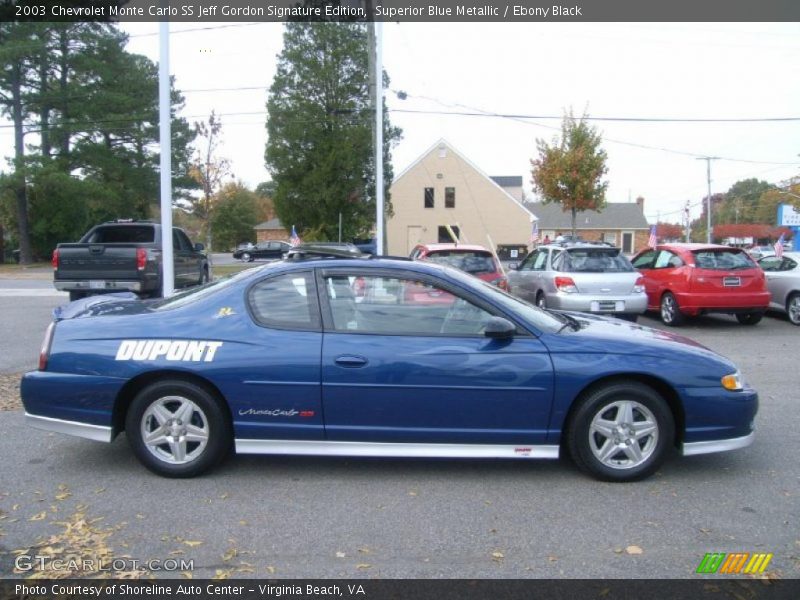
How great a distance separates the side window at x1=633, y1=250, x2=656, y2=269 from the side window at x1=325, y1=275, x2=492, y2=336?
926cm

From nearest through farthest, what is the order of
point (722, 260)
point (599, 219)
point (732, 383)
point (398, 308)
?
point (732, 383) → point (398, 308) → point (722, 260) → point (599, 219)

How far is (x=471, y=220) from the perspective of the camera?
44.2 meters

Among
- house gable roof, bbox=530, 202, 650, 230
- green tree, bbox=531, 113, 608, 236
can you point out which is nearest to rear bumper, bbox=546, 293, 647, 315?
green tree, bbox=531, 113, 608, 236

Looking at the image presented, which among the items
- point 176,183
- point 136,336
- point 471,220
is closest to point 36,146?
point 176,183

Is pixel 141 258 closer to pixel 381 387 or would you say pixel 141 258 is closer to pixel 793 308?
pixel 381 387

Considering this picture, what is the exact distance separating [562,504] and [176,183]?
129 ft

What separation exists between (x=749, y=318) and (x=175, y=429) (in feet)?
36.8

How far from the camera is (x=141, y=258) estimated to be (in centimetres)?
1148

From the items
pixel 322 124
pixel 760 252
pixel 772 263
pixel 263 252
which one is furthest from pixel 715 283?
pixel 263 252

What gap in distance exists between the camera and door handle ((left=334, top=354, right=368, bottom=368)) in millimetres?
4188

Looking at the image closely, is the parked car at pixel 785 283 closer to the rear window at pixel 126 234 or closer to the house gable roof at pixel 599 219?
the rear window at pixel 126 234

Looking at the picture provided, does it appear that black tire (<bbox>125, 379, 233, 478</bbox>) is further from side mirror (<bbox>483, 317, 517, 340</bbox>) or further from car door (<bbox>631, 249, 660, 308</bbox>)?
car door (<bbox>631, 249, 660, 308</bbox>)

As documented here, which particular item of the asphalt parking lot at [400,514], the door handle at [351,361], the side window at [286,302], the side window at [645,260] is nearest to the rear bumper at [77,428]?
the asphalt parking lot at [400,514]

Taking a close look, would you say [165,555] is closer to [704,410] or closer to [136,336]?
[136,336]
